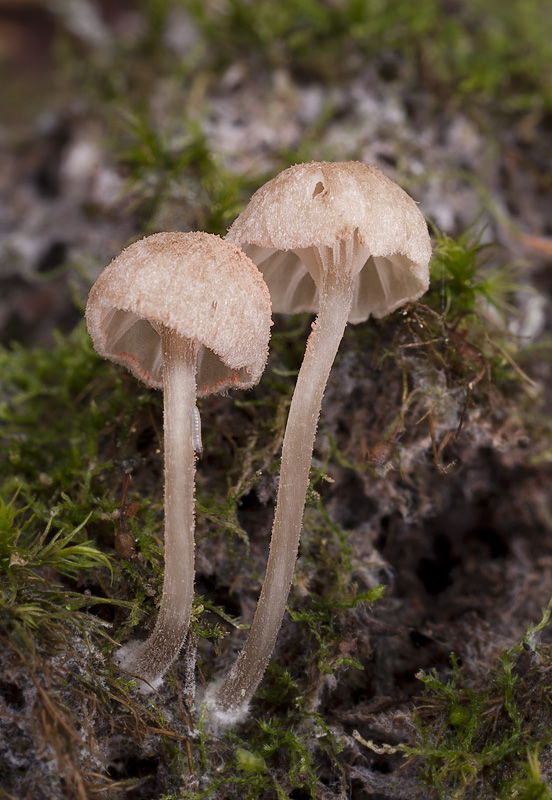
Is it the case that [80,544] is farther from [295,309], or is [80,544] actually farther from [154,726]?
[295,309]

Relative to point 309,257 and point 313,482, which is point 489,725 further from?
point 309,257

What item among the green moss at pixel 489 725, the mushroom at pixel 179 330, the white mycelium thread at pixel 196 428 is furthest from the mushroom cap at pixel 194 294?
the green moss at pixel 489 725

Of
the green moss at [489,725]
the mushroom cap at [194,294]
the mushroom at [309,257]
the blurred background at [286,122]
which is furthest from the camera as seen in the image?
the blurred background at [286,122]

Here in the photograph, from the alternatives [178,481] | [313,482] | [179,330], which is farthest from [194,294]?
[313,482]

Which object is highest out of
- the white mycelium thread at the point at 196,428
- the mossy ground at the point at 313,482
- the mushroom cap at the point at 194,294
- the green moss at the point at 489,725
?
the mushroom cap at the point at 194,294

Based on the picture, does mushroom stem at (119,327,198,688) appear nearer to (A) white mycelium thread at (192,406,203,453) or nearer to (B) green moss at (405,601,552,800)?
(A) white mycelium thread at (192,406,203,453)

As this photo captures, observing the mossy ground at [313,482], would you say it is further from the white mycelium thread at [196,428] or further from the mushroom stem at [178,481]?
the white mycelium thread at [196,428]
